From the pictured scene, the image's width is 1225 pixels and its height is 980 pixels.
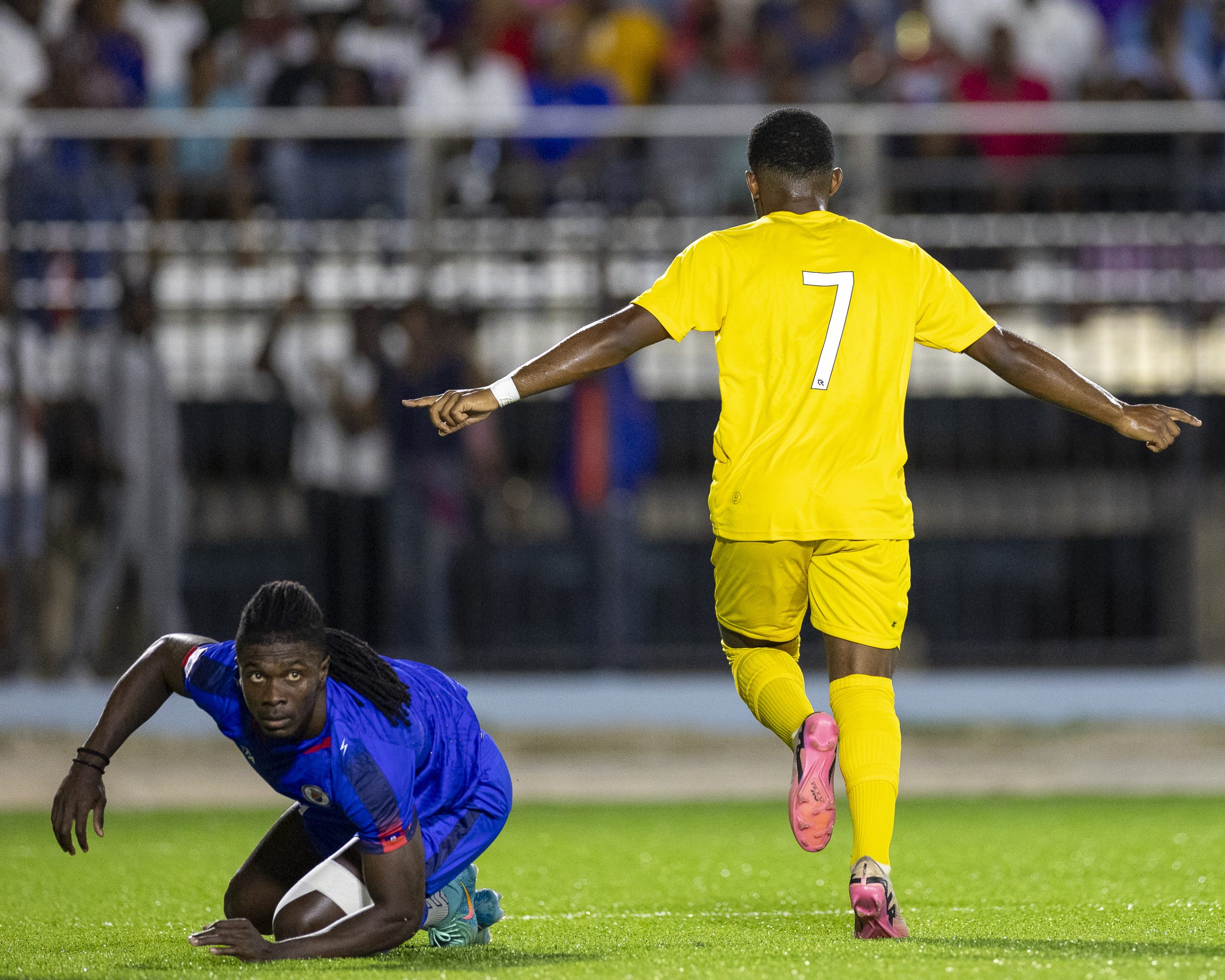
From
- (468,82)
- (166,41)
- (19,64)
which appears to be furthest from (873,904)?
(166,41)

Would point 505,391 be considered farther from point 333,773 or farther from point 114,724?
point 114,724

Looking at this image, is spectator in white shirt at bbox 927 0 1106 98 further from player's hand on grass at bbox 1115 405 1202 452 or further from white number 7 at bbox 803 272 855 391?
white number 7 at bbox 803 272 855 391

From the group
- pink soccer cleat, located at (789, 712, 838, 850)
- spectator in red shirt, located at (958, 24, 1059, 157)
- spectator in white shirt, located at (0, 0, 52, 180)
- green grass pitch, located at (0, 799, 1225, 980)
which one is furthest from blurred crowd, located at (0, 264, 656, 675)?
pink soccer cleat, located at (789, 712, 838, 850)

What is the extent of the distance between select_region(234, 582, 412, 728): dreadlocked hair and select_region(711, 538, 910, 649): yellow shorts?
3.10 feet

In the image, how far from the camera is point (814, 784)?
14.9ft

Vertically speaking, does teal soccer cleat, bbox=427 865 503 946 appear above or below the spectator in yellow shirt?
below

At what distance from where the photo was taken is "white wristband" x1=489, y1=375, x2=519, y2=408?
15.4ft

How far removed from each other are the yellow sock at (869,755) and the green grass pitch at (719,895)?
26 cm

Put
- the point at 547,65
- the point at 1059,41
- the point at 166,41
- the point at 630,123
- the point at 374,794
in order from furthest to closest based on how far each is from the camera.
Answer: the point at 1059,41
the point at 166,41
the point at 547,65
the point at 630,123
the point at 374,794

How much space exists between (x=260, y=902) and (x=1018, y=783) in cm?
549

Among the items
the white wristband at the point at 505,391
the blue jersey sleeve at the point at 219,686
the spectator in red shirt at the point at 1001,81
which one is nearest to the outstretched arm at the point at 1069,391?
the white wristband at the point at 505,391

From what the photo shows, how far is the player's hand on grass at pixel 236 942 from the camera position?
14.1 ft

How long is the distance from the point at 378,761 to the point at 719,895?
1914 millimetres

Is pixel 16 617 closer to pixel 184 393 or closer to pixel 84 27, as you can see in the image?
pixel 184 393
